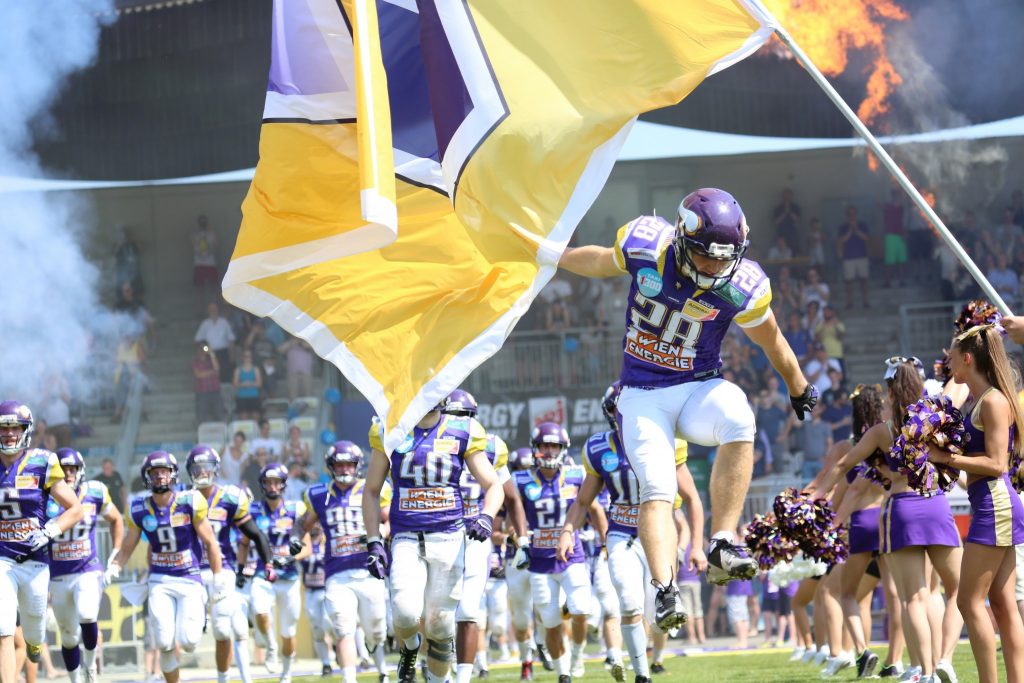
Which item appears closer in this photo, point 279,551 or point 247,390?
point 279,551

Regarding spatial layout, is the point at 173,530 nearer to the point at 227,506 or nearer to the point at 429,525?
the point at 227,506

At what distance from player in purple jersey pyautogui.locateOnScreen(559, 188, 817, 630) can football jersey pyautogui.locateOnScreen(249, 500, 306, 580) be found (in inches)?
389

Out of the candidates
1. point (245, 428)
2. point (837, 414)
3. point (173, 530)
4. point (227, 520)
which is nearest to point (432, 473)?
point (173, 530)

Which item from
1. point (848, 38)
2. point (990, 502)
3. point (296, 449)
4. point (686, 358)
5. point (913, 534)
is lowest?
point (913, 534)

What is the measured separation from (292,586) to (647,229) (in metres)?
10.7

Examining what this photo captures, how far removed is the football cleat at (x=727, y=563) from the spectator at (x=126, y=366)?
725 inches

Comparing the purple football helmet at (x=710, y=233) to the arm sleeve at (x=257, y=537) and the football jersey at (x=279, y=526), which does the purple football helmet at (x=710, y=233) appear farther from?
the football jersey at (x=279, y=526)

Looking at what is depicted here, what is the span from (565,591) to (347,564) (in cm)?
220

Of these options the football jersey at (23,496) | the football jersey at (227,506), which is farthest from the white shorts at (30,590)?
the football jersey at (227,506)

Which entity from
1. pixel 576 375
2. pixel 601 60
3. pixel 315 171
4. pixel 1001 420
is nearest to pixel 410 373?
pixel 315 171

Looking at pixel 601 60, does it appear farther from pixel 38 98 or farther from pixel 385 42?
pixel 38 98

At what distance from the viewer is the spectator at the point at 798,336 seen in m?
23.5

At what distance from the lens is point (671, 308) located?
7.63 meters

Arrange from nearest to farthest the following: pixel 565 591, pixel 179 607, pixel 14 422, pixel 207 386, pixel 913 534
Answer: pixel 913 534 < pixel 14 422 < pixel 179 607 < pixel 565 591 < pixel 207 386
